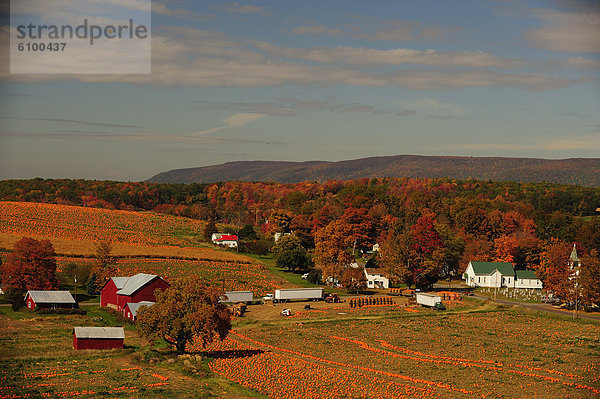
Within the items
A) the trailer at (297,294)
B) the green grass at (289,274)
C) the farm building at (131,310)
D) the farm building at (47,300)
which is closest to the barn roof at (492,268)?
the green grass at (289,274)

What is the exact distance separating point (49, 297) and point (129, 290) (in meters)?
7.69

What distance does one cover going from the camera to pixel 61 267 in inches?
3258

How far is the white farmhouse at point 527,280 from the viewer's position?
10362 centimetres

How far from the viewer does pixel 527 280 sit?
342 ft

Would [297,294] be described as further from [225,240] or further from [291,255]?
[225,240]

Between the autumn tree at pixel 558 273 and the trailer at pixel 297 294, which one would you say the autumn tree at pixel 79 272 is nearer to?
the trailer at pixel 297 294

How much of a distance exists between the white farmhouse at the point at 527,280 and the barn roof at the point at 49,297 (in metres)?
71.6

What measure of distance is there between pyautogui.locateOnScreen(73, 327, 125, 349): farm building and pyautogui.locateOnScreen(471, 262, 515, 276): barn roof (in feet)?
229

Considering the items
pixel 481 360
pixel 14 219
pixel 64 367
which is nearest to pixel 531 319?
pixel 481 360

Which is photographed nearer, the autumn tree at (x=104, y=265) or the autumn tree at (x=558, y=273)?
the autumn tree at (x=104, y=265)

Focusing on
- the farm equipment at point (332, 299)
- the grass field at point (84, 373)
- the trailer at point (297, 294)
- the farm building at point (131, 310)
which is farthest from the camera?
the farm equipment at point (332, 299)

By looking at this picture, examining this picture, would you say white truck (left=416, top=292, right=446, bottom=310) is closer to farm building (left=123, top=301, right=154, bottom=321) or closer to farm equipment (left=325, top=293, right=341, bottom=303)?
farm equipment (left=325, top=293, right=341, bottom=303)

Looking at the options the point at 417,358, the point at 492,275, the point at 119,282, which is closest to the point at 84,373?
the point at 417,358

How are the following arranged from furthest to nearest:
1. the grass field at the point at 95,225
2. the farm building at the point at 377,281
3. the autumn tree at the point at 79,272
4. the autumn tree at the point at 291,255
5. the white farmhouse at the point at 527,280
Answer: the grass field at the point at 95,225 < the white farmhouse at the point at 527,280 < the autumn tree at the point at 291,255 < the farm building at the point at 377,281 < the autumn tree at the point at 79,272
